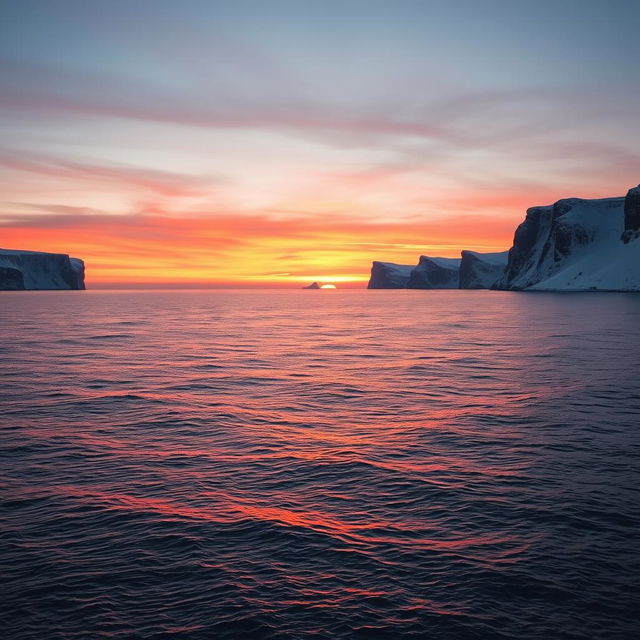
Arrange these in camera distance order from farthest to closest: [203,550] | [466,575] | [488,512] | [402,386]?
[402,386] → [488,512] → [203,550] → [466,575]

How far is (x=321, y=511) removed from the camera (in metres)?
13.6

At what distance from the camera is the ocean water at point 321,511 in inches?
368

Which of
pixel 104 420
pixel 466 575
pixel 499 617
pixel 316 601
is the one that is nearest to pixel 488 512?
pixel 466 575

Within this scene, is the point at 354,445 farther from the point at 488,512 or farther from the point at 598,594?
the point at 598,594

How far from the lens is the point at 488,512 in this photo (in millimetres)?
13461

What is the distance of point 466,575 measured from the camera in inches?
413

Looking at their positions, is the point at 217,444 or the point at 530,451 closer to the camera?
the point at 530,451

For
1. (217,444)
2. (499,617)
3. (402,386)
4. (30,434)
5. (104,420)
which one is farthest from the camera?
(402,386)

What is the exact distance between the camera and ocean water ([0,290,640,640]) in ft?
30.7

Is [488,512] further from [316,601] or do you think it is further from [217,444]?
[217,444]

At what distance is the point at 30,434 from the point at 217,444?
24.2 ft

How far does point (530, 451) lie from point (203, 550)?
38.2 feet

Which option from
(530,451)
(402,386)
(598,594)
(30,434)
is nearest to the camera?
(598,594)

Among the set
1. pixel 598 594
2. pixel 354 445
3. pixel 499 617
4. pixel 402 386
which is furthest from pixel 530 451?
pixel 402 386
